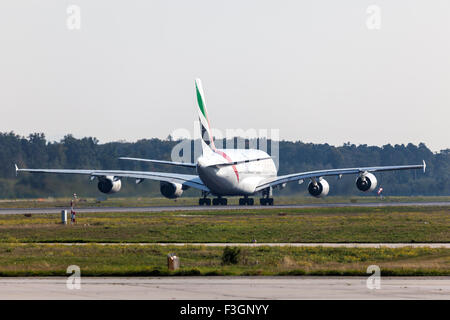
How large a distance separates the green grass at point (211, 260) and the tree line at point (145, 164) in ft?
127

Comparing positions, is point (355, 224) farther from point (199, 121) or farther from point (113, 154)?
point (113, 154)

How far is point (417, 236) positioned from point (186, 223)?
15.6 metres

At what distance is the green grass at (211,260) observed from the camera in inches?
1120

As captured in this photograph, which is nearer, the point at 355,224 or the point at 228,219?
the point at 355,224

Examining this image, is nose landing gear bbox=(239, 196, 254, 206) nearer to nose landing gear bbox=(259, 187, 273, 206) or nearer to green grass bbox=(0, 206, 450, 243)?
nose landing gear bbox=(259, 187, 273, 206)

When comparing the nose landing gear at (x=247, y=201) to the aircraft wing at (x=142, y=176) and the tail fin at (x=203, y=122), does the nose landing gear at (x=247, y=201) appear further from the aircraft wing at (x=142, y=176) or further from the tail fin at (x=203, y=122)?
the tail fin at (x=203, y=122)

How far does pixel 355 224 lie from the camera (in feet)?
175

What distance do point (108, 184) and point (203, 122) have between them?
1015 cm

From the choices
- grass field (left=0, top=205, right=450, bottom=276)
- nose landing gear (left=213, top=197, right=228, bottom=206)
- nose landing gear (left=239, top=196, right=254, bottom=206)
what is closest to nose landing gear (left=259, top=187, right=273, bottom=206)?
nose landing gear (left=239, top=196, right=254, bottom=206)

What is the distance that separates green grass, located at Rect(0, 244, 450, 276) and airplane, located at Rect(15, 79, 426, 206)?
116ft

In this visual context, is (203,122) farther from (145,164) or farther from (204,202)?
(145,164)

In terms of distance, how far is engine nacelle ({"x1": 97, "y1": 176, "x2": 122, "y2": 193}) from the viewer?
77106mm

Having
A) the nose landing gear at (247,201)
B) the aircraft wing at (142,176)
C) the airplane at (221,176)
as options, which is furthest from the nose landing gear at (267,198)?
the aircraft wing at (142,176)
